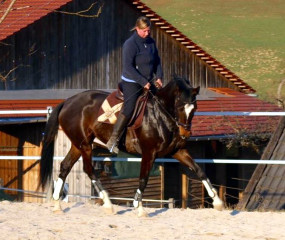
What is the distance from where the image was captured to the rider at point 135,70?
34.1 ft

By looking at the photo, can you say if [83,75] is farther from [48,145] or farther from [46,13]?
[48,145]

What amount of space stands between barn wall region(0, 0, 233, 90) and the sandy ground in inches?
538

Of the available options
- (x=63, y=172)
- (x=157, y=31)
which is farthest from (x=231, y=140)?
(x=63, y=172)

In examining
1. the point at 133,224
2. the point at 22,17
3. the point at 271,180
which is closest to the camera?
the point at 133,224

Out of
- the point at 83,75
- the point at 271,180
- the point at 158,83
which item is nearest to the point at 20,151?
the point at 83,75

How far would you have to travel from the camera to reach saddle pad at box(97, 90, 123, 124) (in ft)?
35.0

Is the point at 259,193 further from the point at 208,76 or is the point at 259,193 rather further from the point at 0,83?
the point at 208,76

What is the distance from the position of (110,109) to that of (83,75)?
1674cm

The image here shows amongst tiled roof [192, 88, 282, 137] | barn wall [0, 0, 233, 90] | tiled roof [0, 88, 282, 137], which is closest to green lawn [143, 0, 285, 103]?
tiled roof [0, 88, 282, 137]

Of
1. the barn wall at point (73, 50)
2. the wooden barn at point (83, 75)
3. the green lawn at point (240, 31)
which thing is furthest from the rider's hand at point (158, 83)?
the green lawn at point (240, 31)

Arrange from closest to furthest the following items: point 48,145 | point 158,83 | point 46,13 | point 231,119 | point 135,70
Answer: point 135,70 < point 158,83 < point 48,145 < point 46,13 < point 231,119

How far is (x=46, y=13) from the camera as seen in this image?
24922mm

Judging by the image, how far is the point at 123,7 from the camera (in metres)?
28.7

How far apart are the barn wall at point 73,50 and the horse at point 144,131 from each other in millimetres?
12496
